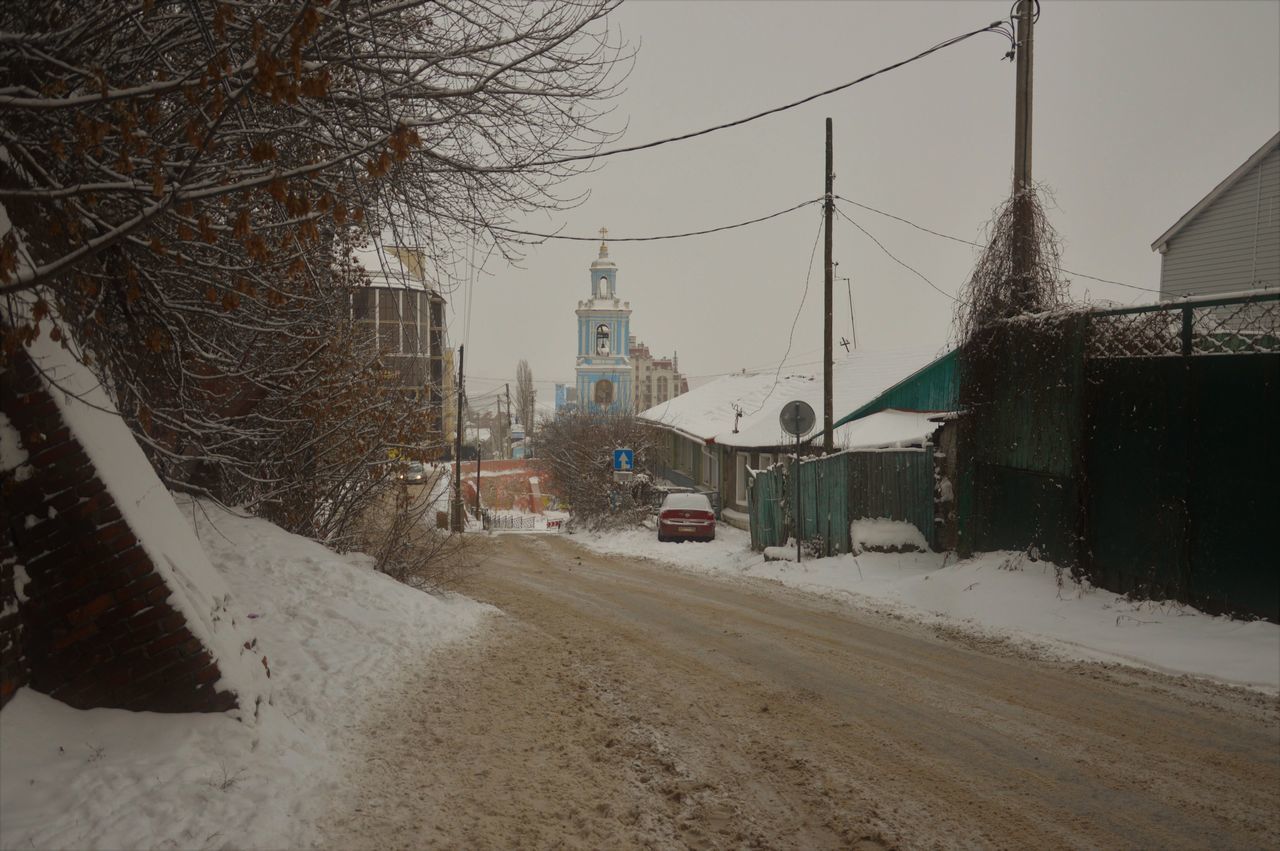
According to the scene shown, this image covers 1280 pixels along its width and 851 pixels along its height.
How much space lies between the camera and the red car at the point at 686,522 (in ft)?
79.2

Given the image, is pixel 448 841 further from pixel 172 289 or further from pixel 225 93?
pixel 172 289

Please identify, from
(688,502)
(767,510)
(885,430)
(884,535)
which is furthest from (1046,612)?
(688,502)

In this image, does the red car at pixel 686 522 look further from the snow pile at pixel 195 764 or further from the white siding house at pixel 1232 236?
the snow pile at pixel 195 764

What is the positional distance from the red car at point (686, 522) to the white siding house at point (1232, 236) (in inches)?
525

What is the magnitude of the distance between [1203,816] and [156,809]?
5.26 m

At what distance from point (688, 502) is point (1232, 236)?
55.2ft

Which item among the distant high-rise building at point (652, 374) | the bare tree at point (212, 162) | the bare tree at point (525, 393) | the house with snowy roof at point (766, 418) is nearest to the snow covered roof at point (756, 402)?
the house with snowy roof at point (766, 418)

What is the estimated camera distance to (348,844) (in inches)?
152

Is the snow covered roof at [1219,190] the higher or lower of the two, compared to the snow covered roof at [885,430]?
higher

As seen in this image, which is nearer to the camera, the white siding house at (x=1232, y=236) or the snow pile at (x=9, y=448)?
the snow pile at (x=9, y=448)

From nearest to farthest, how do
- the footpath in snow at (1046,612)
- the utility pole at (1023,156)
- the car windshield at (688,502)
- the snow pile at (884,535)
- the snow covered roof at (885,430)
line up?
the footpath in snow at (1046,612), the utility pole at (1023,156), the snow pile at (884,535), the snow covered roof at (885,430), the car windshield at (688,502)

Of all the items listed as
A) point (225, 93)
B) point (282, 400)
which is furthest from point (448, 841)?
point (282, 400)

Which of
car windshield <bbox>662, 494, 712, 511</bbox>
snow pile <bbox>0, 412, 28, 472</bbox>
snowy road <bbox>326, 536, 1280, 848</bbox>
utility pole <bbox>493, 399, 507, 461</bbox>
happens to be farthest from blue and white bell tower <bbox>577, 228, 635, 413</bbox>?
snow pile <bbox>0, 412, 28, 472</bbox>

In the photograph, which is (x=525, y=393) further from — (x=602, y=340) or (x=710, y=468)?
(x=710, y=468)
